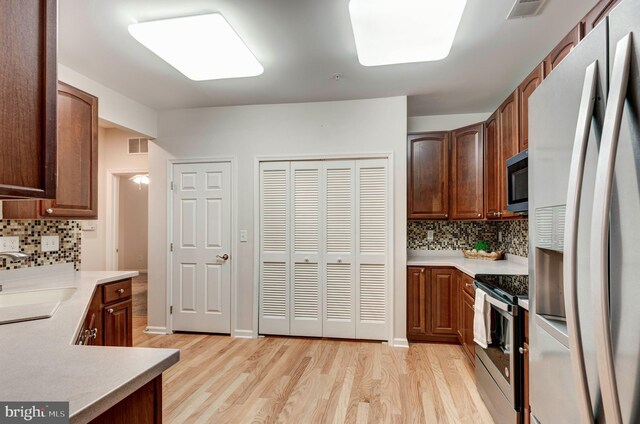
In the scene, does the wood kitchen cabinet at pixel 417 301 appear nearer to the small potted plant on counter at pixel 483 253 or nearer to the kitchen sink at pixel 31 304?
the small potted plant on counter at pixel 483 253

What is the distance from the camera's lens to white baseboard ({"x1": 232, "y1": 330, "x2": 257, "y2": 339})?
3.72 metres

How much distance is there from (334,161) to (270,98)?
94 cm

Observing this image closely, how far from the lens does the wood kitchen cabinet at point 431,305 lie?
11.4ft

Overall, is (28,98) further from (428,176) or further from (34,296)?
(428,176)

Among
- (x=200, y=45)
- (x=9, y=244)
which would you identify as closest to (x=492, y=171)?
(x=200, y=45)

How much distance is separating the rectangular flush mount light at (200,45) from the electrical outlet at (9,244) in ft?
5.58

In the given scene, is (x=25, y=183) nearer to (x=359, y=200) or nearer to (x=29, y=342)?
(x=29, y=342)

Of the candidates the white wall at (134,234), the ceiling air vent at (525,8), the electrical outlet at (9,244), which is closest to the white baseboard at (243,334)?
the electrical outlet at (9,244)

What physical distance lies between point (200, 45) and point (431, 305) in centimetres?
313

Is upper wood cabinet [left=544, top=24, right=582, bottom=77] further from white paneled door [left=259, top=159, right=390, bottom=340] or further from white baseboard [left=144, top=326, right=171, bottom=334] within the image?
white baseboard [left=144, top=326, right=171, bottom=334]

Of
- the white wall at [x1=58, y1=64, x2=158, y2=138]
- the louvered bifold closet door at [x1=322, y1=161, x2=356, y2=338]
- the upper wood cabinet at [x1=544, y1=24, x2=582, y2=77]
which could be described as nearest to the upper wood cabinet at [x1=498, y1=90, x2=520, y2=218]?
the upper wood cabinet at [x1=544, y1=24, x2=582, y2=77]

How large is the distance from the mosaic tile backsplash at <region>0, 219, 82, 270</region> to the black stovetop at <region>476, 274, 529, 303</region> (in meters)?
3.33

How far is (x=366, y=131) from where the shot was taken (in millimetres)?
3564

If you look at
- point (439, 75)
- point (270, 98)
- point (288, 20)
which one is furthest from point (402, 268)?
point (288, 20)
